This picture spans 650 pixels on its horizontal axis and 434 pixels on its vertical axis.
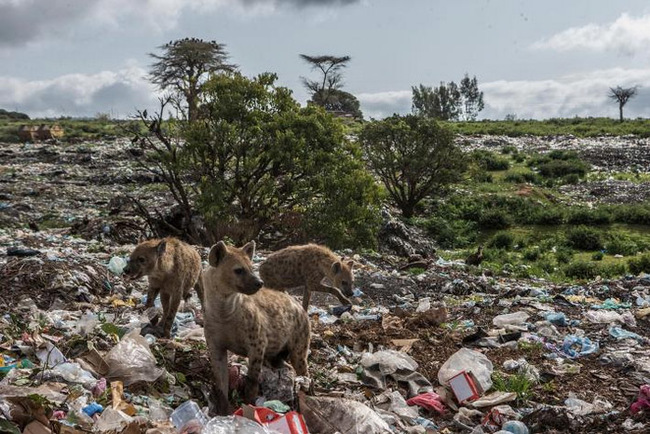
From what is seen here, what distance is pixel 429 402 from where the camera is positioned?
5320 mm

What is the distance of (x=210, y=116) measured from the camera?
1372 centimetres

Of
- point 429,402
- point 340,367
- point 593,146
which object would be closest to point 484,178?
point 593,146

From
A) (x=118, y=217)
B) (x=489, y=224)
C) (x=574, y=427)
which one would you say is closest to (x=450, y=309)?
A: (x=574, y=427)

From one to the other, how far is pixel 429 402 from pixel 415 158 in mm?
16008

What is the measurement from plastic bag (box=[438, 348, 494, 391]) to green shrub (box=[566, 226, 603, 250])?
11.9 metres

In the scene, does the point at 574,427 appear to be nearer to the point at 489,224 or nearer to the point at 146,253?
the point at 146,253

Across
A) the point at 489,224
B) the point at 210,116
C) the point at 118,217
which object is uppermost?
the point at 210,116

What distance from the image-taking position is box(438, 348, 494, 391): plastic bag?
5.70 m

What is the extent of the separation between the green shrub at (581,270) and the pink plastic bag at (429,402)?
921 centimetres

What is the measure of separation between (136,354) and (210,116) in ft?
31.0

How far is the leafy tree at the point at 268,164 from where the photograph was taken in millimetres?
13492

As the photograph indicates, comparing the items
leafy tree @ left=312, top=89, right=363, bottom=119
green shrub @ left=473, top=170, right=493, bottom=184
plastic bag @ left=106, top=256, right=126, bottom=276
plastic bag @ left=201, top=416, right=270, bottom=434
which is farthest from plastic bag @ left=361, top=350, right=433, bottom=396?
leafy tree @ left=312, top=89, right=363, bottom=119

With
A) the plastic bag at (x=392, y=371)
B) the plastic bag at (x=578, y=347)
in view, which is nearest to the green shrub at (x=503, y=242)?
the plastic bag at (x=578, y=347)

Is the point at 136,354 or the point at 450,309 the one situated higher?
the point at 136,354
